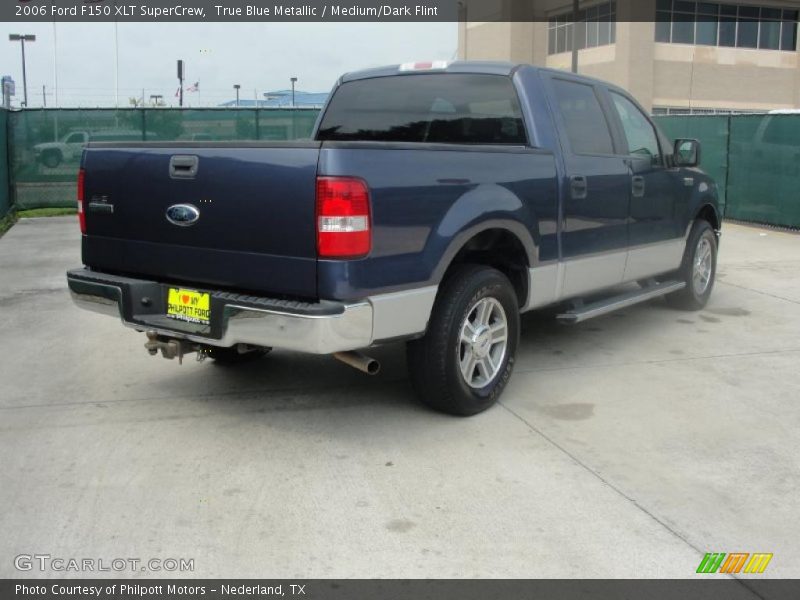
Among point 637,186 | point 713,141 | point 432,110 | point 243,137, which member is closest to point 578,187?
point 637,186

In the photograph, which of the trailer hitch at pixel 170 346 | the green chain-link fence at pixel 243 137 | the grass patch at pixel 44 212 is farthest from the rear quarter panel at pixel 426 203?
the grass patch at pixel 44 212

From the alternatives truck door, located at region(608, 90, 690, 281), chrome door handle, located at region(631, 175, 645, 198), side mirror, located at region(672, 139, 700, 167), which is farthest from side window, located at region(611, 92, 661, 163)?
chrome door handle, located at region(631, 175, 645, 198)

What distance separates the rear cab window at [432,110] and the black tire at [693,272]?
9.04ft

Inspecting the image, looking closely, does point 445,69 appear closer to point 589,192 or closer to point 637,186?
point 589,192

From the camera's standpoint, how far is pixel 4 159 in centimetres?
1570

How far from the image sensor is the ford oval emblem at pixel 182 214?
14.7 ft

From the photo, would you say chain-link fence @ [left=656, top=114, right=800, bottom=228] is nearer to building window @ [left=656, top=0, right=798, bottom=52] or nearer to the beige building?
the beige building

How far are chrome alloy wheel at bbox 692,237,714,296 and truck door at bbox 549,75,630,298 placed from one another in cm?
165

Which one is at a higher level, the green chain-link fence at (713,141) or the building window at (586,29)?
the building window at (586,29)

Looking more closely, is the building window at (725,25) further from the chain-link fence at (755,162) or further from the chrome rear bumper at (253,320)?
the chrome rear bumper at (253,320)

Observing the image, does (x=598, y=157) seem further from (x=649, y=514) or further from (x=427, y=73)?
(x=649, y=514)

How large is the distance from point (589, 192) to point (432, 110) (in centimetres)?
120

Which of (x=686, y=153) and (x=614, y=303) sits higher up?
(x=686, y=153)

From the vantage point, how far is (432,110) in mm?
5844
